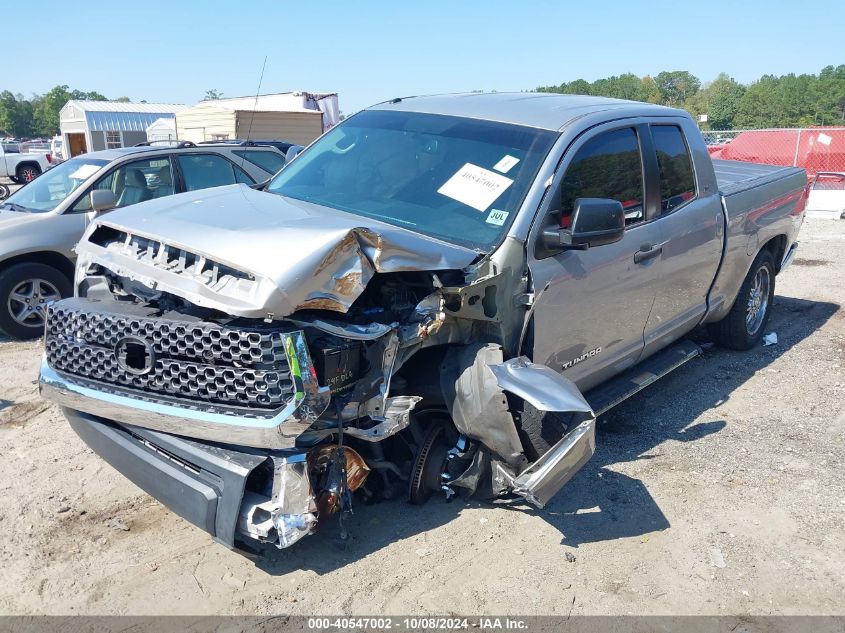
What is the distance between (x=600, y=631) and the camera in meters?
2.97

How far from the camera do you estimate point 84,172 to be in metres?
7.11

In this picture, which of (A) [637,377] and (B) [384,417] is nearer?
(B) [384,417]

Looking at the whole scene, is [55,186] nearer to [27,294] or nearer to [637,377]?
[27,294]

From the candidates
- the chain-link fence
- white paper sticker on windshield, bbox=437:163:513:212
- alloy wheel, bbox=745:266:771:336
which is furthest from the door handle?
the chain-link fence

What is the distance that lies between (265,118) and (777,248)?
16.2m

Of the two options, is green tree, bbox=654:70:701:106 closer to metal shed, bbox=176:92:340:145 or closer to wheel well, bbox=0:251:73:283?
metal shed, bbox=176:92:340:145

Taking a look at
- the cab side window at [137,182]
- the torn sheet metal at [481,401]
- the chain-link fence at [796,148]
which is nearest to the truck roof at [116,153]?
the cab side window at [137,182]

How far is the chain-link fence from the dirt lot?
47.5 feet

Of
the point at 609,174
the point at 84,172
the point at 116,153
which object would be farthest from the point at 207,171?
the point at 609,174

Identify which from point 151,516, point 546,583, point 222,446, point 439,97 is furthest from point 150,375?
point 439,97

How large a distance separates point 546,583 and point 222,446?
1.62 m

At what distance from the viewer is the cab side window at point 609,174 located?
3882mm

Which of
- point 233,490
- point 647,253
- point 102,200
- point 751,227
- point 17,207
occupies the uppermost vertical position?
point 102,200

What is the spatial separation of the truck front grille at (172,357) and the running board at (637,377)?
1941mm
